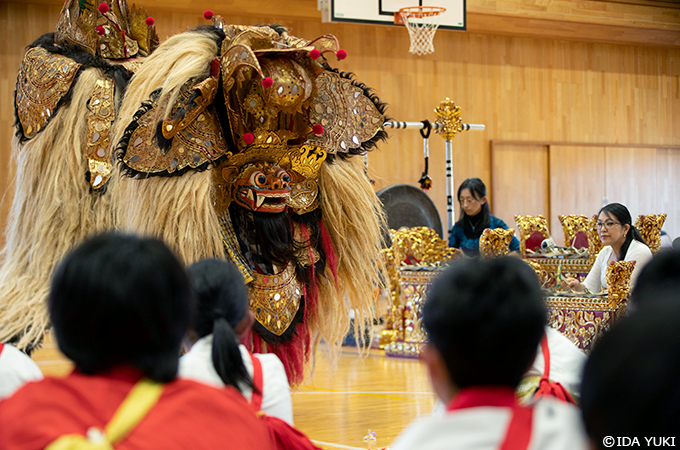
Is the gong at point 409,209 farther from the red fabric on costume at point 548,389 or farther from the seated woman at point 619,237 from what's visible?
the red fabric on costume at point 548,389

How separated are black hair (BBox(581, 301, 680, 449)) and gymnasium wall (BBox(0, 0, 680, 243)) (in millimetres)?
8019

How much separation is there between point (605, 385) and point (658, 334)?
0.07m

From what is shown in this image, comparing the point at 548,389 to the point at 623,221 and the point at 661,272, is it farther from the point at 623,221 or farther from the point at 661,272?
the point at 623,221

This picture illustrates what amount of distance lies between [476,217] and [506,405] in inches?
190

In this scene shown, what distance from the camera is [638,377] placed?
26.2 inches

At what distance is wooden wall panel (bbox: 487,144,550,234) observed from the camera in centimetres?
1009

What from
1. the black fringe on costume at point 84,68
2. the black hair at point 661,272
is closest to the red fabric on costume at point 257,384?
the black hair at point 661,272

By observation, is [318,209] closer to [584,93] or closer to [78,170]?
[78,170]

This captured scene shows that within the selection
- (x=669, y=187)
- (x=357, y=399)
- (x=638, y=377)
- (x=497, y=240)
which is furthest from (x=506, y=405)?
(x=669, y=187)

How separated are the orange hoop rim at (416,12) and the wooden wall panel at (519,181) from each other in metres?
3.00

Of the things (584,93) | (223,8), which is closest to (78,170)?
(223,8)

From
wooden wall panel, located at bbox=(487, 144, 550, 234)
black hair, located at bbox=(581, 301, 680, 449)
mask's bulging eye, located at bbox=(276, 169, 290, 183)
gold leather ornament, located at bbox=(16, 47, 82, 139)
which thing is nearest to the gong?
wooden wall panel, located at bbox=(487, 144, 550, 234)

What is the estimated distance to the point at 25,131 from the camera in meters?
2.74

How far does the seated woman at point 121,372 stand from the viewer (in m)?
0.91
